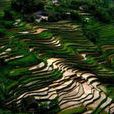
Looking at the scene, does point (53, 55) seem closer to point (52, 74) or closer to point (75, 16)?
point (52, 74)

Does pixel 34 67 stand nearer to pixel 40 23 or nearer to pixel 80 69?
pixel 80 69

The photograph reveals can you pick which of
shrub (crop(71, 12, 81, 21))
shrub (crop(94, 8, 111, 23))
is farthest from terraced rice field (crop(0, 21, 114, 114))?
shrub (crop(94, 8, 111, 23))

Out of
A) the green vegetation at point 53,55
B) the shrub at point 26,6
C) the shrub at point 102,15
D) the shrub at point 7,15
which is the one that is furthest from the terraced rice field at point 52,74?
the shrub at point 102,15

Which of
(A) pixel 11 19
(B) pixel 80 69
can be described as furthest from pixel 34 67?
(A) pixel 11 19

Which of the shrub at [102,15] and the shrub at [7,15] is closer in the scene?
the shrub at [7,15]

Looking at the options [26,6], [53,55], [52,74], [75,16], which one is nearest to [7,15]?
[26,6]

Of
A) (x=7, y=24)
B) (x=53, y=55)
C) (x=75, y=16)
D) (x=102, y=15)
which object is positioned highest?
(x=7, y=24)

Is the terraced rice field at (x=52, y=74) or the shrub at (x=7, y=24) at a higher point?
the shrub at (x=7, y=24)

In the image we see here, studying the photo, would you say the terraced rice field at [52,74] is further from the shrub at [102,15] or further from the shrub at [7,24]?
the shrub at [102,15]
